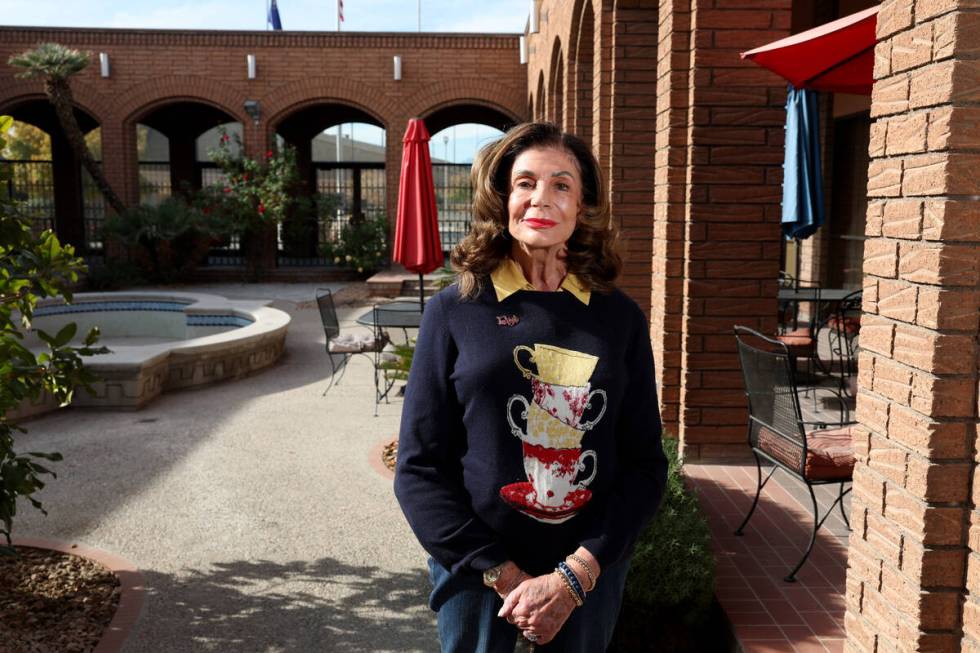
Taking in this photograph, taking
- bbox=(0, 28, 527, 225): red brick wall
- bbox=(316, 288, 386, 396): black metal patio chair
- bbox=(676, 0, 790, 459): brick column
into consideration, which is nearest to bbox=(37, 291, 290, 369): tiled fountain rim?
bbox=(316, 288, 386, 396): black metal patio chair

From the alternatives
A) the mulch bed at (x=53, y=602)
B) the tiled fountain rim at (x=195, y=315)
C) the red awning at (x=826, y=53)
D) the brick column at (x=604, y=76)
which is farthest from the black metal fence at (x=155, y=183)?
the red awning at (x=826, y=53)

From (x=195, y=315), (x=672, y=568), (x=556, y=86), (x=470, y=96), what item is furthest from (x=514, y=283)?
(x=470, y=96)

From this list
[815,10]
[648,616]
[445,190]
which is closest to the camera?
[648,616]

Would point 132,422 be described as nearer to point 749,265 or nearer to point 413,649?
point 413,649

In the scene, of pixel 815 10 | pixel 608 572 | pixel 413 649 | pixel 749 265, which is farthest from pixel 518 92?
pixel 608 572

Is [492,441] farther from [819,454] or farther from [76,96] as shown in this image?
[76,96]

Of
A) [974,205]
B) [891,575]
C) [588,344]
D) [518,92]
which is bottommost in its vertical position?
[891,575]

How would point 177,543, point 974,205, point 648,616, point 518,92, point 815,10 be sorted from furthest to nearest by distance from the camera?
1. point 518,92
2. point 815,10
3. point 177,543
4. point 648,616
5. point 974,205

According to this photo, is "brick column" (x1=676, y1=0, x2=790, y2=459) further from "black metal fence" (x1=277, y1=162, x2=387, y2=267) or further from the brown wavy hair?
"black metal fence" (x1=277, y1=162, x2=387, y2=267)

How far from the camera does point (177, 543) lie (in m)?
4.78

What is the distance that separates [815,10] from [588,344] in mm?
11968

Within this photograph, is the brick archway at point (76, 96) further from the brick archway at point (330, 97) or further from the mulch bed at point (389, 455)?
the mulch bed at point (389, 455)

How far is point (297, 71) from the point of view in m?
18.3

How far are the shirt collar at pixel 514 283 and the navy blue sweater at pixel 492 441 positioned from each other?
2cm
